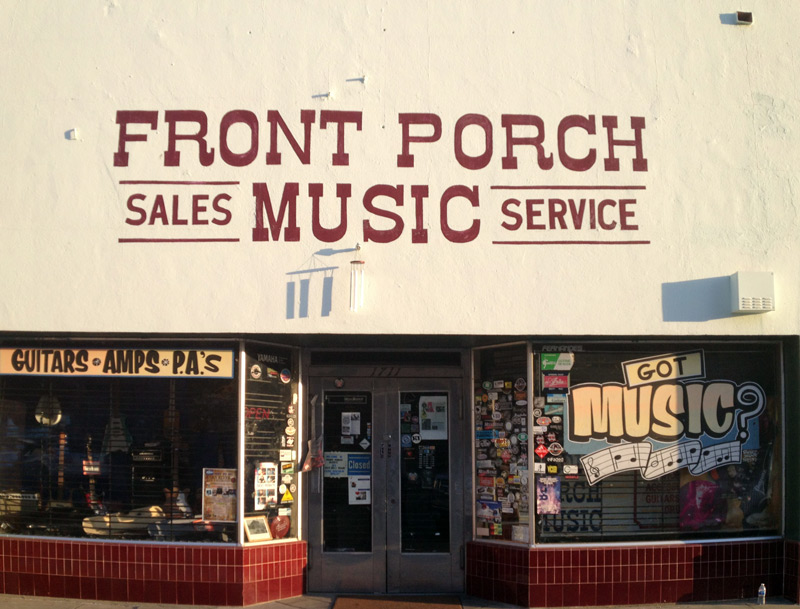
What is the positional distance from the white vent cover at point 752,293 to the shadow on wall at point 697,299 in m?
0.10

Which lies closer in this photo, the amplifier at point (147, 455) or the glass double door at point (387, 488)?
the amplifier at point (147, 455)

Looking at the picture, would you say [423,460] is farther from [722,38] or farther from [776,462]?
[722,38]

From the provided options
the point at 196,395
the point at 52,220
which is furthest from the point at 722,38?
the point at 52,220

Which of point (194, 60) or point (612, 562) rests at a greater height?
point (194, 60)

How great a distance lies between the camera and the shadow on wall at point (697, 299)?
9094 mm

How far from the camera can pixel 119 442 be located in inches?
372

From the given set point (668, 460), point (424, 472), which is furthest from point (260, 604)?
point (668, 460)

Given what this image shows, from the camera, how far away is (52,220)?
909cm

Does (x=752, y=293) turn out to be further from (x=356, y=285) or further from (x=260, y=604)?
(x=260, y=604)

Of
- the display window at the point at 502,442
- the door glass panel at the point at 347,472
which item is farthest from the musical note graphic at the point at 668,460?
the door glass panel at the point at 347,472

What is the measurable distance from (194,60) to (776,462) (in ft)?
27.0

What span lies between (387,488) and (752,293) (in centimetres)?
482

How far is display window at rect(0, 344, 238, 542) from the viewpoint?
9.31 meters

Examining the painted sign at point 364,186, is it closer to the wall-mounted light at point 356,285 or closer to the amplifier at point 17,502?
the wall-mounted light at point 356,285
